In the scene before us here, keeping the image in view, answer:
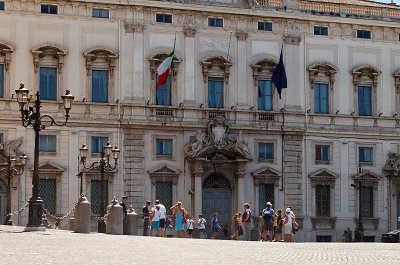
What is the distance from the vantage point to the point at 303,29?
66.5 meters

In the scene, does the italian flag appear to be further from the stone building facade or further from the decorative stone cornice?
the decorative stone cornice

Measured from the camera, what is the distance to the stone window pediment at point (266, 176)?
63.7 meters

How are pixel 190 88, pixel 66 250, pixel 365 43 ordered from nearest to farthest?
pixel 66 250 < pixel 190 88 < pixel 365 43

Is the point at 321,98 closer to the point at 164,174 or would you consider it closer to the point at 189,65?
the point at 189,65

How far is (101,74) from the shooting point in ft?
202

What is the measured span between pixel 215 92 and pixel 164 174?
6212 millimetres

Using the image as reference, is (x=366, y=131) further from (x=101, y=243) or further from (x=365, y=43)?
(x=101, y=243)

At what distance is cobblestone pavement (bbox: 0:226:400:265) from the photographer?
1017 inches

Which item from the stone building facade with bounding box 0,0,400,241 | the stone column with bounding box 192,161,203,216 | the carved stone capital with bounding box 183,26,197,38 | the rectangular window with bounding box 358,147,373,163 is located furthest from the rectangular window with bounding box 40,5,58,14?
the rectangular window with bounding box 358,147,373,163

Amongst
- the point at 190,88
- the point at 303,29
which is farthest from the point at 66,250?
the point at 303,29

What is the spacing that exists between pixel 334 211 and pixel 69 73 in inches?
737

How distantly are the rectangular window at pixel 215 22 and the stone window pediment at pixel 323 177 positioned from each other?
35.8ft

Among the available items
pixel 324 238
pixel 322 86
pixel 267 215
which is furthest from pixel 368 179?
pixel 267 215

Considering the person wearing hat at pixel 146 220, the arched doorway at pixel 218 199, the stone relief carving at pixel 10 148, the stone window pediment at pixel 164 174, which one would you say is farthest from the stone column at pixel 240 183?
the stone relief carving at pixel 10 148
